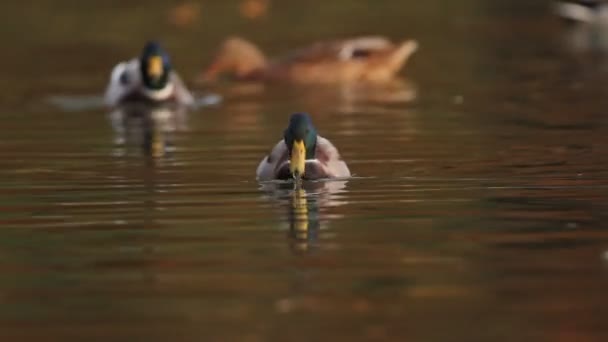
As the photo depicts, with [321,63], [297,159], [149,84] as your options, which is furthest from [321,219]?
[321,63]

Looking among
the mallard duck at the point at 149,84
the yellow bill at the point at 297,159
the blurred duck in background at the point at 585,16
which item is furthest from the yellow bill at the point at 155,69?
the blurred duck in background at the point at 585,16

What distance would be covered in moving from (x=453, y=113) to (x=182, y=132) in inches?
119

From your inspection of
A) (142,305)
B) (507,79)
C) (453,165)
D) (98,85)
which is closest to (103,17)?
(98,85)

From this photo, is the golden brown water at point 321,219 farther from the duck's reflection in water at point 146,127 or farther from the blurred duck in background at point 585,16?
the blurred duck in background at point 585,16

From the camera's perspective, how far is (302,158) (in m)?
14.6

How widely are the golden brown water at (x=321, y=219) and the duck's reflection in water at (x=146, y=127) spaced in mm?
71

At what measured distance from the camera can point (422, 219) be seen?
12305mm

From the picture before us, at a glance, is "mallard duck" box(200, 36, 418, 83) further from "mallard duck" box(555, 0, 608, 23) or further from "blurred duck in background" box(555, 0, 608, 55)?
"mallard duck" box(555, 0, 608, 23)

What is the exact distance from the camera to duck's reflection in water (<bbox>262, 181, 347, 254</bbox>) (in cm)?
1155

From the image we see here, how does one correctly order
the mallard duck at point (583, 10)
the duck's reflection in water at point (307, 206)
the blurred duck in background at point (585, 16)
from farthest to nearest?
the mallard duck at point (583, 10) → the blurred duck in background at point (585, 16) → the duck's reflection in water at point (307, 206)

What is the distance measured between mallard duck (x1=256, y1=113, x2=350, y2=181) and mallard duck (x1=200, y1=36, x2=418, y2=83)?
1214 cm

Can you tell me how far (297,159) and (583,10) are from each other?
2562 centimetres

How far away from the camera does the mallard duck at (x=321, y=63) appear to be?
90.6 ft

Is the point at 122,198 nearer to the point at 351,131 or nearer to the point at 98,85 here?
the point at 351,131
